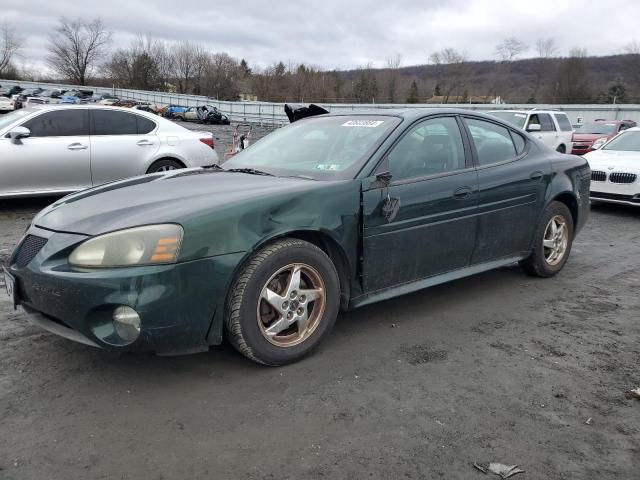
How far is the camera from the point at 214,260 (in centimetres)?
282

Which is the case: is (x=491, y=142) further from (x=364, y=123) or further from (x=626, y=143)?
(x=626, y=143)

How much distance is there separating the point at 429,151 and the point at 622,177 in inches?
242

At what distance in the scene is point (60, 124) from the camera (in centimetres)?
733

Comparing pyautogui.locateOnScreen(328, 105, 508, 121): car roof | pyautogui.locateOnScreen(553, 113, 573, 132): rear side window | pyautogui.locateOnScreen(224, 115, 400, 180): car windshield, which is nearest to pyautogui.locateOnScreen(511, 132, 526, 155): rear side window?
pyautogui.locateOnScreen(328, 105, 508, 121): car roof

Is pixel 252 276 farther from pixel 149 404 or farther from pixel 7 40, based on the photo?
pixel 7 40

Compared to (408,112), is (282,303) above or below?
below

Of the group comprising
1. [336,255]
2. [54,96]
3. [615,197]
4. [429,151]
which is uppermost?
[54,96]

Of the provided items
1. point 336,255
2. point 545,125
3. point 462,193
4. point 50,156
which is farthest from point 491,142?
point 545,125

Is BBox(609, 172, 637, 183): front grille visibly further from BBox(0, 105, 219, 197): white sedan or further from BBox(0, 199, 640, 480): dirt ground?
BBox(0, 105, 219, 197): white sedan

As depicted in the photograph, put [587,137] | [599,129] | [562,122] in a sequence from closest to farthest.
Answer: [562,122] < [587,137] < [599,129]

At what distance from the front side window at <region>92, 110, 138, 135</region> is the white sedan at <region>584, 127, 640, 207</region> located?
7036 millimetres

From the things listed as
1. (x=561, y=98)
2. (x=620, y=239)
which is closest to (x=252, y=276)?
(x=620, y=239)

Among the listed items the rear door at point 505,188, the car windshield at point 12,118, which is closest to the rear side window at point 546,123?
the rear door at point 505,188

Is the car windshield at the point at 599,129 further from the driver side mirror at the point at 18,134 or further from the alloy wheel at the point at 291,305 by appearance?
the alloy wheel at the point at 291,305
